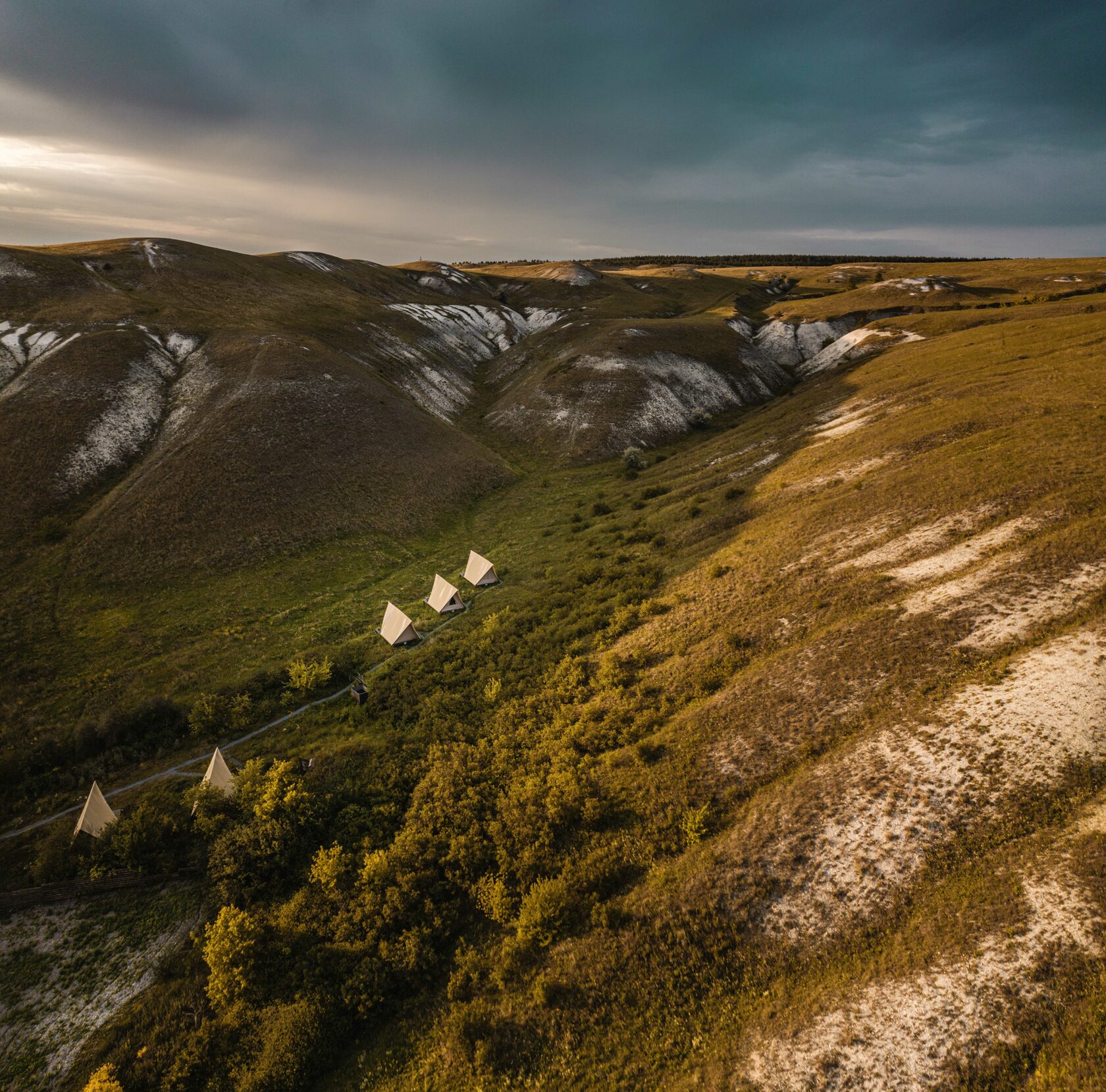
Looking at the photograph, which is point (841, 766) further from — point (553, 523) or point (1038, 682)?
point (553, 523)

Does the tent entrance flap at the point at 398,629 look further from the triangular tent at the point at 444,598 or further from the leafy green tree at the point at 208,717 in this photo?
the leafy green tree at the point at 208,717

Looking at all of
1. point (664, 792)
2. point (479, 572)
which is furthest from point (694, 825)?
point (479, 572)

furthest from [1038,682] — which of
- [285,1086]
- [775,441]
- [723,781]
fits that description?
[775,441]

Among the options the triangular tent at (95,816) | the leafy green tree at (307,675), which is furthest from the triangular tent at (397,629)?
the triangular tent at (95,816)

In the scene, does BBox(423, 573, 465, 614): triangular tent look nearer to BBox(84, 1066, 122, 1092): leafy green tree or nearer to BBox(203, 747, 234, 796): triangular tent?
BBox(203, 747, 234, 796): triangular tent

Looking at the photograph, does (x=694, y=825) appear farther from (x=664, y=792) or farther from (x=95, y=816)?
(x=95, y=816)

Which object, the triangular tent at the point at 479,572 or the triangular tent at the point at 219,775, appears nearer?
the triangular tent at the point at 219,775
